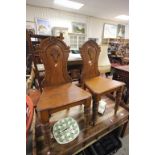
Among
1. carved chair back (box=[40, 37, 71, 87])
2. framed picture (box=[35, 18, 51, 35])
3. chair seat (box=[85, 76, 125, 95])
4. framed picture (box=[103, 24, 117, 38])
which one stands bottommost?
chair seat (box=[85, 76, 125, 95])

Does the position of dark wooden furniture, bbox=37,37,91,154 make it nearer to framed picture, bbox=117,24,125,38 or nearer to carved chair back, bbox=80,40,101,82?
carved chair back, bbox=80,40,101,82

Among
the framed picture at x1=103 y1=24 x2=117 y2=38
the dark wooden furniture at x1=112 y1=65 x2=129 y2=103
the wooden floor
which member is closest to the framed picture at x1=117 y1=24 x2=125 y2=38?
the framed picture at x1=103 y1=24 x2=117 y2=38

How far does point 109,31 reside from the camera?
6246mm

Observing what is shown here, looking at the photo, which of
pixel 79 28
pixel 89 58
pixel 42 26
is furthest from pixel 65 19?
pixel 89 58

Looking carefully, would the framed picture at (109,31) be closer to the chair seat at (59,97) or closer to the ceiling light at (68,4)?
the ceiling light at (68,4)

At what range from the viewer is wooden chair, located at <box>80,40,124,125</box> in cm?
126

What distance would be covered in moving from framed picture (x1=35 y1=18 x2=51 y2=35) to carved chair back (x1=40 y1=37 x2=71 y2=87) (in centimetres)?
349

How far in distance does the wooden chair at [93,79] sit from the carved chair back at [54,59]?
25 cm

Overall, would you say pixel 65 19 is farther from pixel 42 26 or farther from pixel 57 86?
pixel 57 86

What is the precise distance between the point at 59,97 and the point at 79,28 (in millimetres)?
4700
